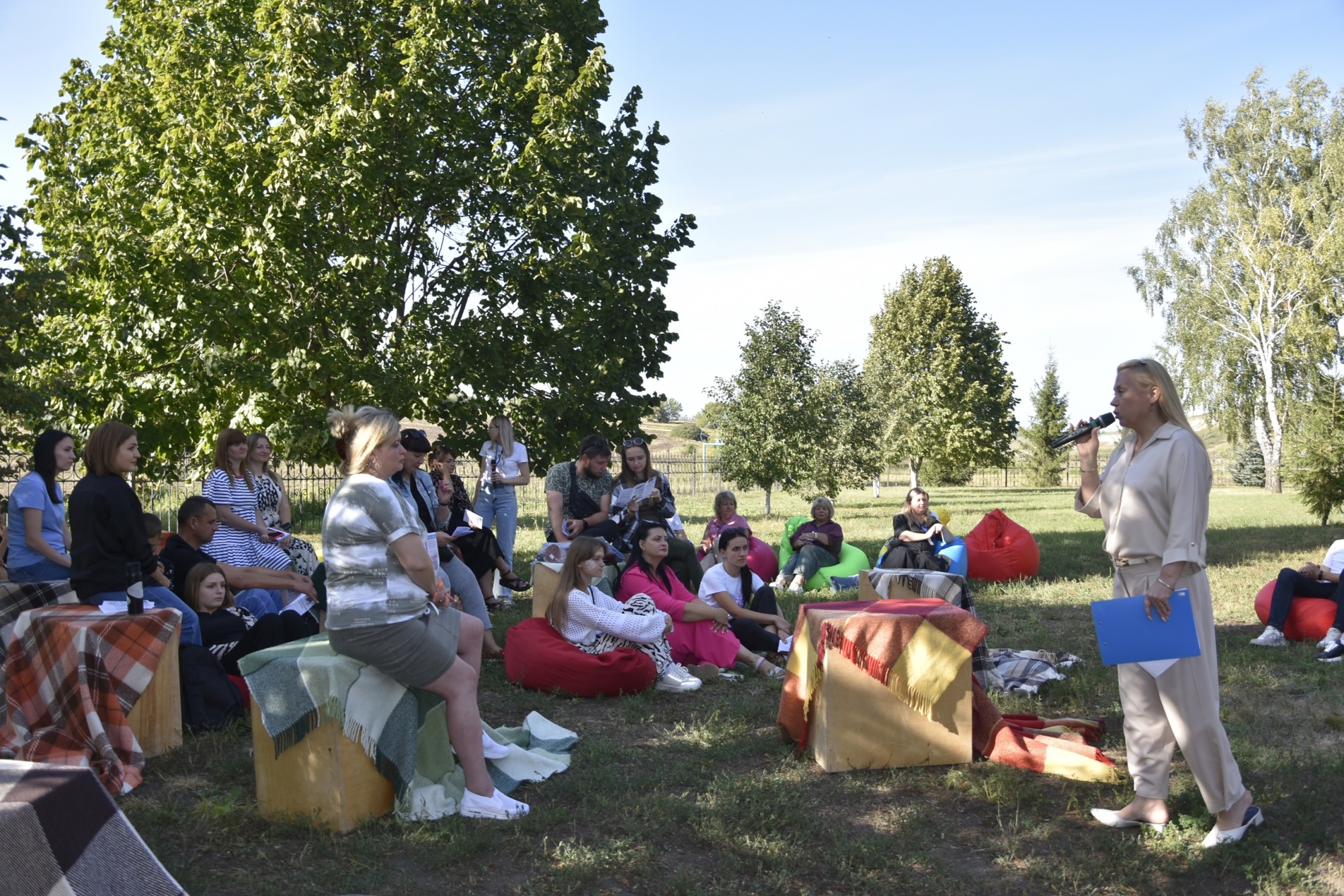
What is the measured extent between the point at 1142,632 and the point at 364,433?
3.24 metres

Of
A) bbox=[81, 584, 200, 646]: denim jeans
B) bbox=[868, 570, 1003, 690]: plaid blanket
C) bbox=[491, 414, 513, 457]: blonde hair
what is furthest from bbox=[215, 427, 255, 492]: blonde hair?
bbox=[868, 570, 1003, 690]: plaid blanket

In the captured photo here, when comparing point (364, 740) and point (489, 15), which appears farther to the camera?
point (489, 15)

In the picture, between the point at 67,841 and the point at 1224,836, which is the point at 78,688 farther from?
the point at 1224,836

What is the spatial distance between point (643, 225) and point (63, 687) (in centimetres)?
1080

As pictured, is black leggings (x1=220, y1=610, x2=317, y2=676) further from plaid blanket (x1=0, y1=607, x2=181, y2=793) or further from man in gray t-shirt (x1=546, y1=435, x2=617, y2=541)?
man in gray t-shirt (x1=546, y1=435, x2=617, y2=541)

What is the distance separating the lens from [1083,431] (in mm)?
4508

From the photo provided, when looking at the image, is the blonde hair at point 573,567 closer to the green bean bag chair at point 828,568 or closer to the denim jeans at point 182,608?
the denim jeans at point 182,608

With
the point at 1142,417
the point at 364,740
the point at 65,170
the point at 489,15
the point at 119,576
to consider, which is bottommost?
the point at 364,740

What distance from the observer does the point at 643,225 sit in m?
14.7

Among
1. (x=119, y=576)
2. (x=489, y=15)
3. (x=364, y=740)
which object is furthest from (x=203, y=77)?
(x=364, y=740)

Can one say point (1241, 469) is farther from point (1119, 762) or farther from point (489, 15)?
point (1119, 762)

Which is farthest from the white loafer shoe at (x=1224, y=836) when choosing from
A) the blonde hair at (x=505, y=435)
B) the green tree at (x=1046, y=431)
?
the green tree at (x=1046, y=431)

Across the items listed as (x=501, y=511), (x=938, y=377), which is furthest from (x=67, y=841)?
(x=938, y=377)

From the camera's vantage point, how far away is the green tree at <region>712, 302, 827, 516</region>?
2602 cm
